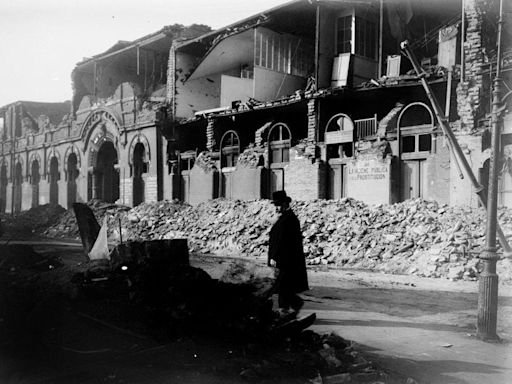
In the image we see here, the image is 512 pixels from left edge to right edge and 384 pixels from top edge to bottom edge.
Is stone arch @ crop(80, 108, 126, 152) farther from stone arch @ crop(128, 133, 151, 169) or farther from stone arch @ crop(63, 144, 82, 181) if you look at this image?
stone arch @ crop(63, 144, 82, 181)

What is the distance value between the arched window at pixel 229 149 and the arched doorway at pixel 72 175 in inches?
594

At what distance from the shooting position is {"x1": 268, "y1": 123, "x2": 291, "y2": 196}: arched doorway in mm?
21625

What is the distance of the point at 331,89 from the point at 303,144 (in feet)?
9.08

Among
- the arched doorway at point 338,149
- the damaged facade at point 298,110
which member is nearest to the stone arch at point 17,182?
the damaged facade at point 298,110

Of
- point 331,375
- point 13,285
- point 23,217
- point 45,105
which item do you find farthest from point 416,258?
point 45,105

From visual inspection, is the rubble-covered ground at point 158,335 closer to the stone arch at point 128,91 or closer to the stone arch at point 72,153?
the stone arch at point 128,91

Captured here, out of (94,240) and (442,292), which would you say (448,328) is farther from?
(94,240)

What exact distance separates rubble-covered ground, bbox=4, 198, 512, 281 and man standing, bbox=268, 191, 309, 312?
6.57 m

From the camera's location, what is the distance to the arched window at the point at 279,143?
2166 cm

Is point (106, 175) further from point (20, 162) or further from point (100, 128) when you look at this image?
point (20, 162)

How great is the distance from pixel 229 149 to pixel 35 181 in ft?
73.7

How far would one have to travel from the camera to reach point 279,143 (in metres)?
21.8

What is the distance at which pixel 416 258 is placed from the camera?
1336cm

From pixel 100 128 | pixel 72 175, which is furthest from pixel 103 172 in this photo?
pixel 72 175
